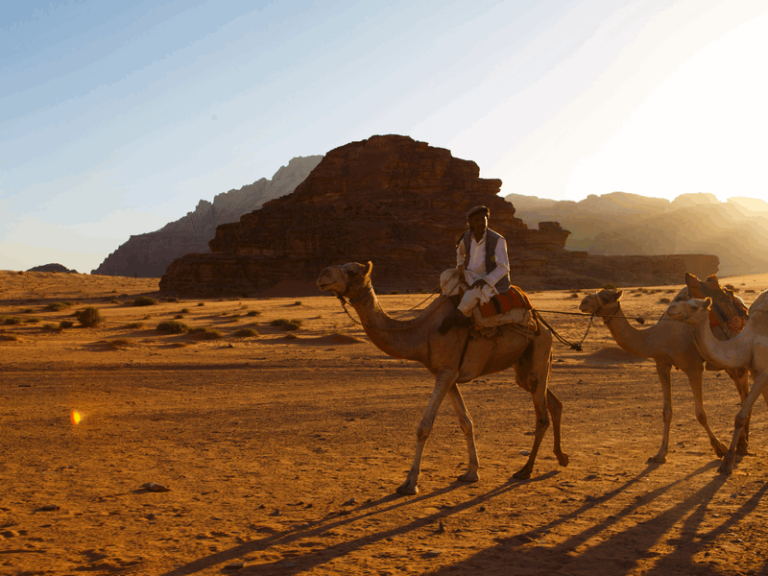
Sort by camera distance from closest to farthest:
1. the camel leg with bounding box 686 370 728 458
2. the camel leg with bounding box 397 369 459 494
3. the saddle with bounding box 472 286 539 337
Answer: the camel leg with bounding box 397 369 459 494 → the saddle with bounding box 472 286 539 337 → the camel leg with bounding box 686 370 728 458

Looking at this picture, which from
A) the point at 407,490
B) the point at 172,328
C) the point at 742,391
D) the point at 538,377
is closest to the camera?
the point at 407,490

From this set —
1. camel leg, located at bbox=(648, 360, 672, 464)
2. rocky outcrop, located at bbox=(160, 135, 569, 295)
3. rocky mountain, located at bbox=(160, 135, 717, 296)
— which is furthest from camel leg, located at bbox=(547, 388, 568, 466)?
rocky outcrop, located at bbox=(160, 135, 569, 295)

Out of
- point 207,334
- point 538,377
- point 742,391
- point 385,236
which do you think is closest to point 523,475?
point 538,377

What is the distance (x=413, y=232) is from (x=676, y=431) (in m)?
83.9

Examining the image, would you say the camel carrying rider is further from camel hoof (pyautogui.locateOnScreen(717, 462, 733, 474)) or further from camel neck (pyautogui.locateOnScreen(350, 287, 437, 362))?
camel hoof (pyautogui.locateOnScreen(717, 462, 733, 474))

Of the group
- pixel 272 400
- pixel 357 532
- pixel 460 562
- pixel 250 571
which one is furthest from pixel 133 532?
pixel 272 400

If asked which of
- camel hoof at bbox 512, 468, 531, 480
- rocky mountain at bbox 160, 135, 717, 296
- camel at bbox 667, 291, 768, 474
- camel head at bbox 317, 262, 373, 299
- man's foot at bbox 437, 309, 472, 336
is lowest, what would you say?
camel hoof at bbox 512, 468, 531, 480

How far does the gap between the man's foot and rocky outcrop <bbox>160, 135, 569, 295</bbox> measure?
67.8 metres

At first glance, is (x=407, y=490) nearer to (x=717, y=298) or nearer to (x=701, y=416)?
(x=701, y=416)

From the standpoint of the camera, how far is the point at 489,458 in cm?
773

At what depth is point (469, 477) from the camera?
668 cm

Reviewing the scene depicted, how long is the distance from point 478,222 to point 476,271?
575 mm

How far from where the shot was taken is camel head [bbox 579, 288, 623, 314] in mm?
7297

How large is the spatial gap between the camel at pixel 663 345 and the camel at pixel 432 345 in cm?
123
